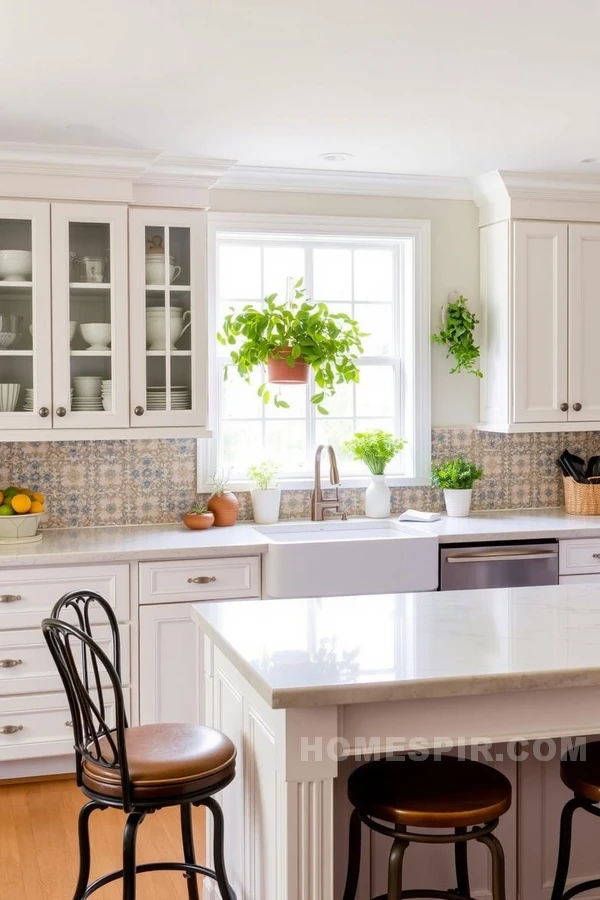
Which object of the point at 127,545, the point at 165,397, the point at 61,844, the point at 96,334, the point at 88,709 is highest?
the point at 96,334

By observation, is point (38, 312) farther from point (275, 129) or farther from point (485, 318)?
point (485, 318)

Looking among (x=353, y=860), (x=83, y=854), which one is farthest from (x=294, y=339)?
(x=353, y=860)

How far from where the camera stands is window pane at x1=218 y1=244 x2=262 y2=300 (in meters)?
4.67

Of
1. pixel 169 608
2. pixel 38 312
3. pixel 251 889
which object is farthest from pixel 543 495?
pixel 251 889

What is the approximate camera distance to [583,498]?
4.80m

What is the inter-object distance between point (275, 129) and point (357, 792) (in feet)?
8.62

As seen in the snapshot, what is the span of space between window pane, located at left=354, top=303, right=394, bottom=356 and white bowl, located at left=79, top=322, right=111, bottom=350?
1.35 meters

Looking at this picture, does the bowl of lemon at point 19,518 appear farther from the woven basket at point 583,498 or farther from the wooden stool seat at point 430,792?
the woven basket at point 583,498

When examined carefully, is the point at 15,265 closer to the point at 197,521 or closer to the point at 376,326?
the point at 197,521

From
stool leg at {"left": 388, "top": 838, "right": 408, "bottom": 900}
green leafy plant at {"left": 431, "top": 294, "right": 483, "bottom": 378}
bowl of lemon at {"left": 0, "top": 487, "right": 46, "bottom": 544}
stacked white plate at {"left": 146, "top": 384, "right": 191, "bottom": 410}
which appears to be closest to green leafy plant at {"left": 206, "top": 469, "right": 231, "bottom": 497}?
stacked white plate at {"left": 146, "top": 384, "right": 191, "bottom": 410}

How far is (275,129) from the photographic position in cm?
378

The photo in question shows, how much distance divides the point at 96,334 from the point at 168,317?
0.32 meters

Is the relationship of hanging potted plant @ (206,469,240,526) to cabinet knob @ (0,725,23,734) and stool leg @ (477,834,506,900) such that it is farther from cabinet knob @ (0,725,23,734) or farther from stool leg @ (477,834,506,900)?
stool leg @ (477,834,506,900)

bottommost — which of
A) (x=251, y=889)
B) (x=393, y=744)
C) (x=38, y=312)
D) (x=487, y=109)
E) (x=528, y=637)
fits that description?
(x=251, y=889)
